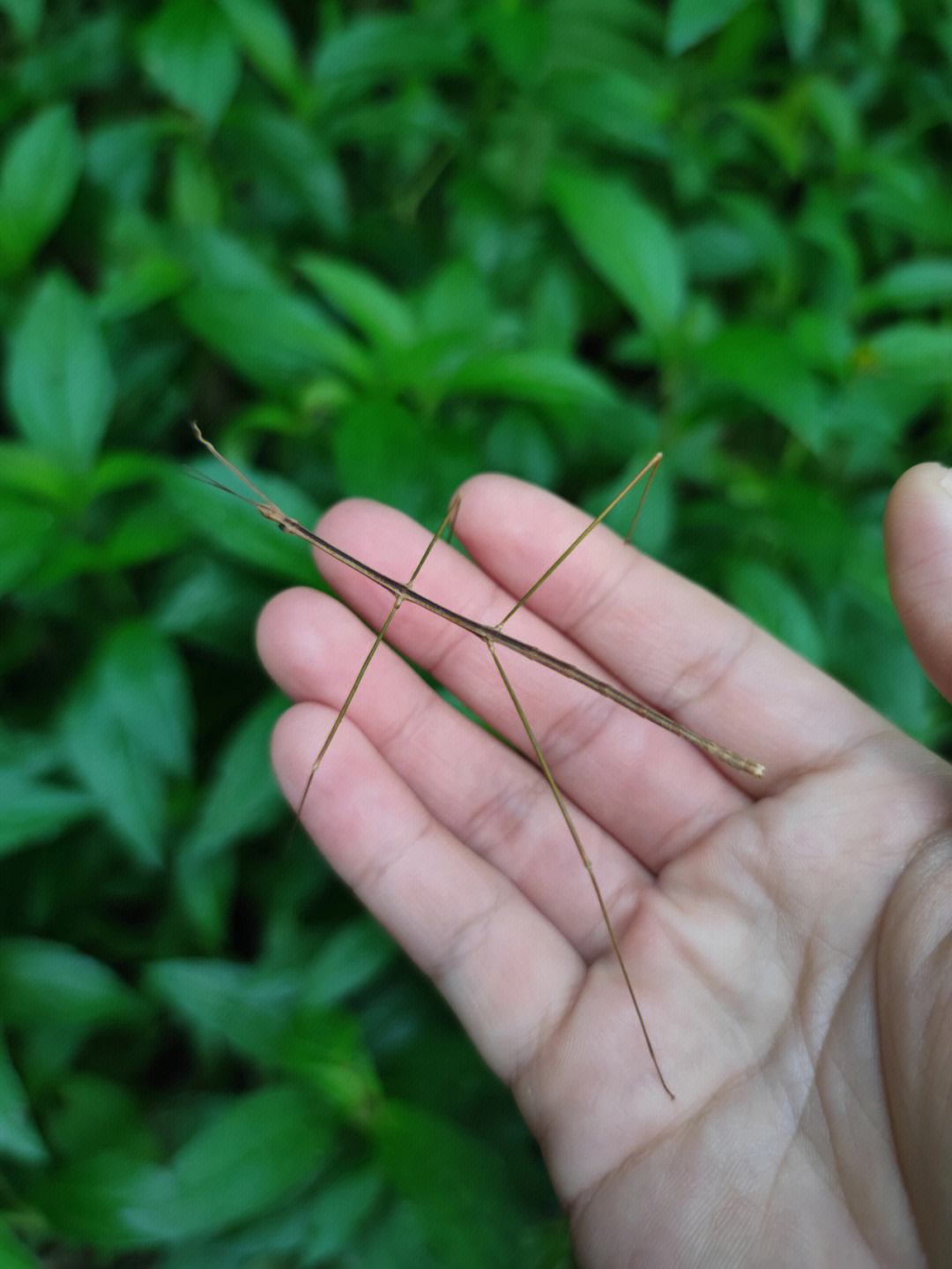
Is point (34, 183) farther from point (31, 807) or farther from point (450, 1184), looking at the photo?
point (450, 1184)

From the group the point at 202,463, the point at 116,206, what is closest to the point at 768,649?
the point at 202,463

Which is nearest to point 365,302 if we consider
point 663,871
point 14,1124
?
point 663,871

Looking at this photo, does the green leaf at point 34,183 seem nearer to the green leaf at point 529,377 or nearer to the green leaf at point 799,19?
the green leaf at point 529,377

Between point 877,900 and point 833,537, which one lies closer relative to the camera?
point 877,900

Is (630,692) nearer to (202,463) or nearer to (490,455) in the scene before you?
(490,455)

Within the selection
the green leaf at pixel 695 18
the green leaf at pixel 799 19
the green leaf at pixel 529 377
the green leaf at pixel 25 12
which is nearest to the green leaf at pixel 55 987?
the green leaf at pixel 529 377
